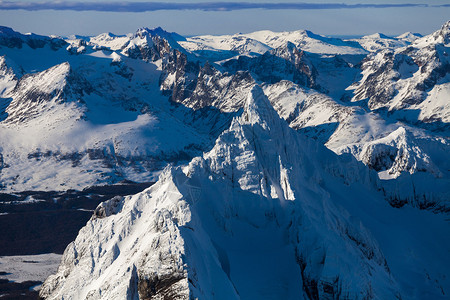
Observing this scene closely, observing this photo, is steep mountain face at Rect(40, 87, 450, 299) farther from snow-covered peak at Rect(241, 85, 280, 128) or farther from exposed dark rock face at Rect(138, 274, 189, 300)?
snow-covered peak at Rect(241, 85, 280, 128)

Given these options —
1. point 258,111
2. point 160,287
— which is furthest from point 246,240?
point 258,111

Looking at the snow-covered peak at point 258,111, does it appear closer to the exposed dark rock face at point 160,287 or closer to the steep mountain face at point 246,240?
the steep mountain face at point 246,240

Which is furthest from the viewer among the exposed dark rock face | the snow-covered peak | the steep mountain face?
the snow-covered peak

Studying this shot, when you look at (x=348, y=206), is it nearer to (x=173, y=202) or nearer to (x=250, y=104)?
(x=250, y=104)

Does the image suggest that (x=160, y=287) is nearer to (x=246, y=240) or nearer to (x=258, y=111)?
(x=246, y=240)

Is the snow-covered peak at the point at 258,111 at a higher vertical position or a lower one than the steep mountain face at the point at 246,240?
higher

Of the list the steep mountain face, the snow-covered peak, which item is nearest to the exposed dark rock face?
the steep mountain face

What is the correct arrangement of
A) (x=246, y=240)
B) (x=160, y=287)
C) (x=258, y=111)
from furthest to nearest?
(x=258, y=111)
(x=246, y=240)
(x=160, y=287)

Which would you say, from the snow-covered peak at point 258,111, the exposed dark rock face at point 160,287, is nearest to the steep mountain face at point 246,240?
the exposed dark rock face at point 160,287

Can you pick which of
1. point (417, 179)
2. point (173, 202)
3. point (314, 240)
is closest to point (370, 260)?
point (314, 240)
